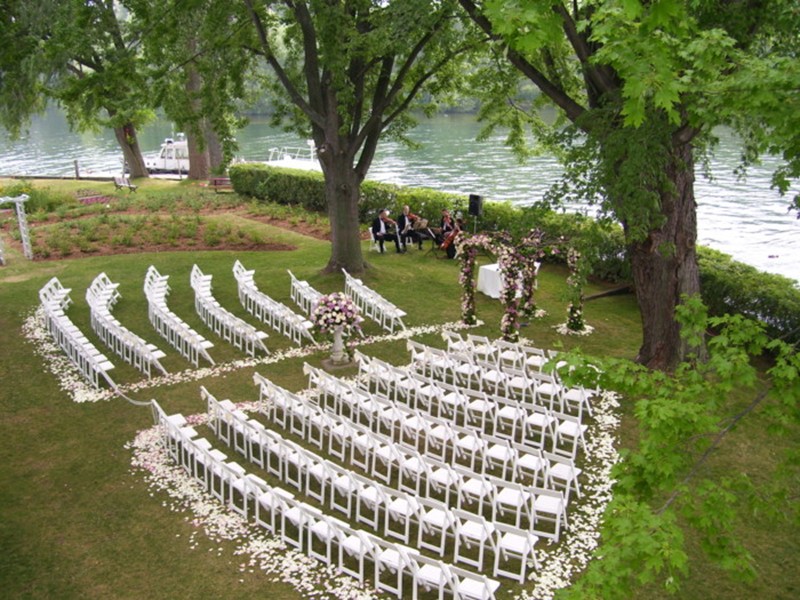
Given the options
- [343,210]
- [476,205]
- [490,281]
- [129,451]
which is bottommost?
[129,451]

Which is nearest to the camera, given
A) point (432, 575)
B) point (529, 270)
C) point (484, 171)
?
point (432, 575)

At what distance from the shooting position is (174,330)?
13367mm

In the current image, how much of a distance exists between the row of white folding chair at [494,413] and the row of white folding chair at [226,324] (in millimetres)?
2619

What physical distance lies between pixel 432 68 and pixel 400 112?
1.49 meters

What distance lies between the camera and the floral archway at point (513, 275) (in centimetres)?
1348

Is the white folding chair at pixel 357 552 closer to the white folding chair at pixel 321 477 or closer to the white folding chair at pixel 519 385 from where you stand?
the white folding chair at pixel 321 477

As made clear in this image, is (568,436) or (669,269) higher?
(669,269)

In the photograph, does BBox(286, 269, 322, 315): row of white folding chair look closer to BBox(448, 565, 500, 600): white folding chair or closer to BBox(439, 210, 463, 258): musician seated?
BBox(439, 210, 463, 258): musician seated

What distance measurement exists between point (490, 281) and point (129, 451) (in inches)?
373

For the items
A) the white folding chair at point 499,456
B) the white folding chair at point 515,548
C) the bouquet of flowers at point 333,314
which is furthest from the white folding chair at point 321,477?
the bouquet of flowers at point 333,314

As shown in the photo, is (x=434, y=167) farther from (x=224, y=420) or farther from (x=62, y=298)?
(x=224, y=420)

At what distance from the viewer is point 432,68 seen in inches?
658

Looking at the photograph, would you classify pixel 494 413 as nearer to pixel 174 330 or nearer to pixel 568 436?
pixel 568 436

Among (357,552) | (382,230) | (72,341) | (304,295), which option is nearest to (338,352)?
(304,295)
